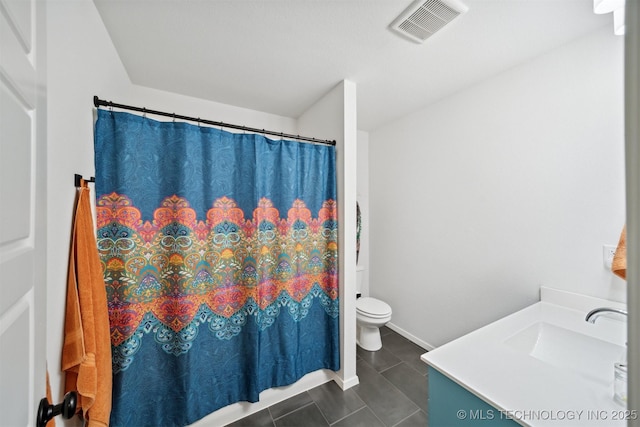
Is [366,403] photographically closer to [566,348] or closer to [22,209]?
[566,348]

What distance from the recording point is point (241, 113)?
2270 mm

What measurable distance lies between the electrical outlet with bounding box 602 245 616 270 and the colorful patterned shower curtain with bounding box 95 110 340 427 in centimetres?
153

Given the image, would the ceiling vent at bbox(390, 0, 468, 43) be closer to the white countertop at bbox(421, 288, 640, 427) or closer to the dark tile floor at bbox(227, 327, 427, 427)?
the white countertop at bbox(421, 288, 640, 427)

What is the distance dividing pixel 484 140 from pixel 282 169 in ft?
5.17

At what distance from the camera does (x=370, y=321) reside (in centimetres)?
211

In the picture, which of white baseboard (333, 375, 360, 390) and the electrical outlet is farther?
white baseboard (333, 375, 360, 390)

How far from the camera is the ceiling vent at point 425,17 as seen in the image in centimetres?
113

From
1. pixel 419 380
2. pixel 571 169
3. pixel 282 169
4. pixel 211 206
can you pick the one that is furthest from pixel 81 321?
pixel 571 169

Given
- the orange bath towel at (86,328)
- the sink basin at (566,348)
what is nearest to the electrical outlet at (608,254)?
the sink basin at (566,348)

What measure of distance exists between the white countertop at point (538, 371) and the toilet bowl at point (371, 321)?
108 cm

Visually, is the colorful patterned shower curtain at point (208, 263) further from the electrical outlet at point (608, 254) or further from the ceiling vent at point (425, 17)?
the electrical outlet at point (608, 254)

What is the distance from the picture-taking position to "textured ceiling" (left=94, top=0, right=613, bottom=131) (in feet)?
3.83

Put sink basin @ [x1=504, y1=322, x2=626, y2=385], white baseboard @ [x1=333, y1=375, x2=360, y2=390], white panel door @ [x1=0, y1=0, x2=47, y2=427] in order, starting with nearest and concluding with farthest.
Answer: white panel door @ [x1=0, y1=0, x2=47, y2=427] → sink basin @ [x1=504, y1=322, x2=626, y2=385] → white baseboard @ [x1=333, y1=375, x2=360, y2=390]

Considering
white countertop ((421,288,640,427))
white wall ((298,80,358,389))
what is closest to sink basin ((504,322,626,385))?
white countertop ((421,288,640,427))
